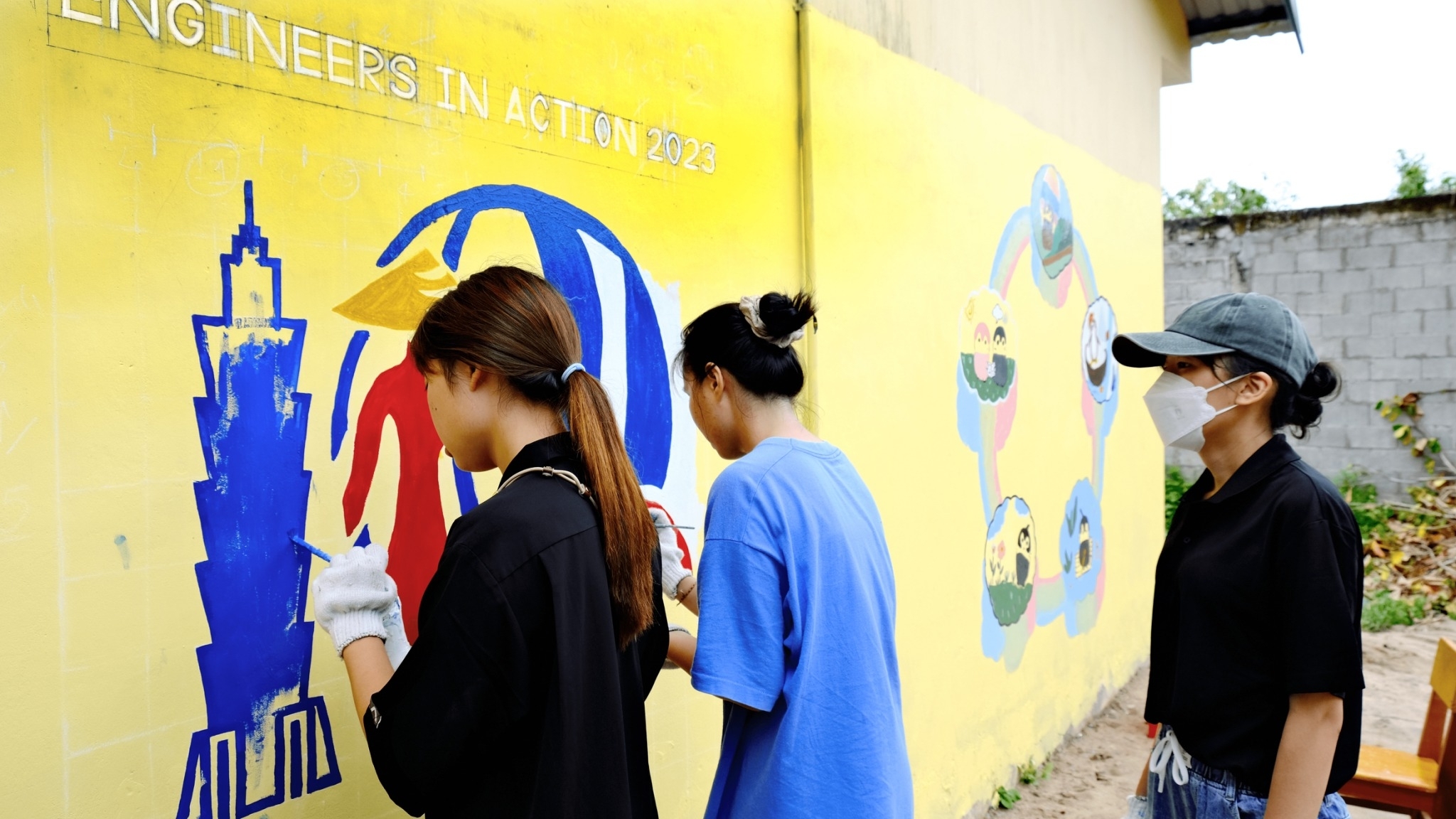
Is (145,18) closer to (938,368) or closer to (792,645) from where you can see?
(792,645)

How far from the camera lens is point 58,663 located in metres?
1.43

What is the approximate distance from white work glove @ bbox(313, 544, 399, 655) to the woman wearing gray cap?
1433 mm

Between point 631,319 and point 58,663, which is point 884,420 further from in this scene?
point 58,663

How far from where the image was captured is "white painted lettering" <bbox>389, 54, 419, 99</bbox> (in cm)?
185

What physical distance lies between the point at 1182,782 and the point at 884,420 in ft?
5.20

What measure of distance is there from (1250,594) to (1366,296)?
340 inches

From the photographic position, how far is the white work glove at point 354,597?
1.35 metres

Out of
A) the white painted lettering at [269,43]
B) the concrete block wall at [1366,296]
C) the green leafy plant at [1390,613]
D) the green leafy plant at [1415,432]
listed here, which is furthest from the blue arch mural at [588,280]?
the green leafy plant at [1415,432]

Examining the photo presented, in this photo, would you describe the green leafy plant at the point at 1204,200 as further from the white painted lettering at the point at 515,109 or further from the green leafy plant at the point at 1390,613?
the white painted lettering at the point at 515,109

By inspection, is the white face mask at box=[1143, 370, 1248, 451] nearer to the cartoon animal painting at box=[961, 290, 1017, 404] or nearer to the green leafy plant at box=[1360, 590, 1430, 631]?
the cartoon animal painting at box=[961, 290, 1017, 404]

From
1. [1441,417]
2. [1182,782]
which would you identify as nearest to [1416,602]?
[1441,417]

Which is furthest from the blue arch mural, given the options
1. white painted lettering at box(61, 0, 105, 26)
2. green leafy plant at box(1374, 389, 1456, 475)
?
green leafy plant at box(1374, 389, 1456, 475)

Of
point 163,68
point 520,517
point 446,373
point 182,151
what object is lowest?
point 520,517

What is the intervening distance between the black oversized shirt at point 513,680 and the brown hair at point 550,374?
5 centimetres
